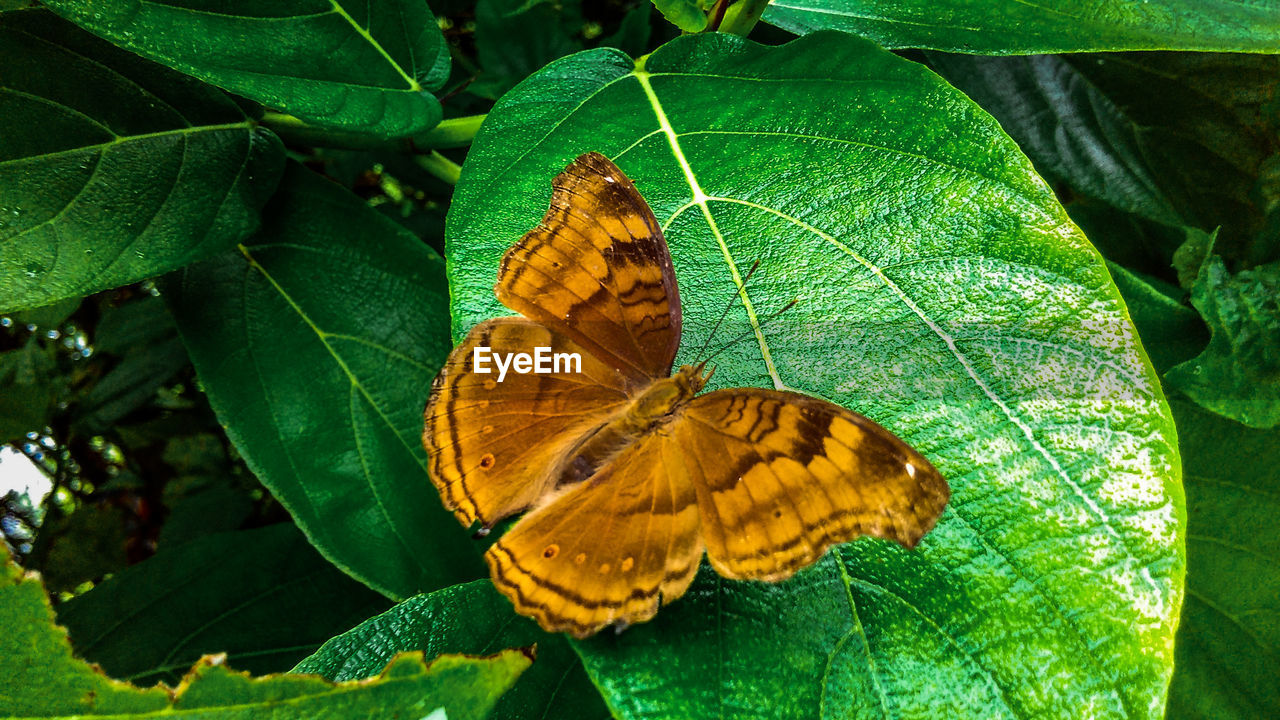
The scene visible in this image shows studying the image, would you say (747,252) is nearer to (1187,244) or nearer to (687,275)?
(687,275)

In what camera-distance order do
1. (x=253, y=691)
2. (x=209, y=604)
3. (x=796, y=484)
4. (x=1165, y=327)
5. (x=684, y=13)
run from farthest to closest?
(x=209, y=604) < (x=1165, y=327) < (x=684, y=13) < (x=796, y=484) < (x=253, y=691)

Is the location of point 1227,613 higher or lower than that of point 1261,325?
lower

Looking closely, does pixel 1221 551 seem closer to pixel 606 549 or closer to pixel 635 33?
pixel 606 549

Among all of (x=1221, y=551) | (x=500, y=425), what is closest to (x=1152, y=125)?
(x=1221, y=551)

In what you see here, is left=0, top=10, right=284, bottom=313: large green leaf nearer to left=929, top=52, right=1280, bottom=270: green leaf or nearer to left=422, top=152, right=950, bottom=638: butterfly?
left=422, top=152, right=950, bottom=638: butterfly

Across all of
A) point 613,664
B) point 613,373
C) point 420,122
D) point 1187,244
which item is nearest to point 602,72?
point 420,122
